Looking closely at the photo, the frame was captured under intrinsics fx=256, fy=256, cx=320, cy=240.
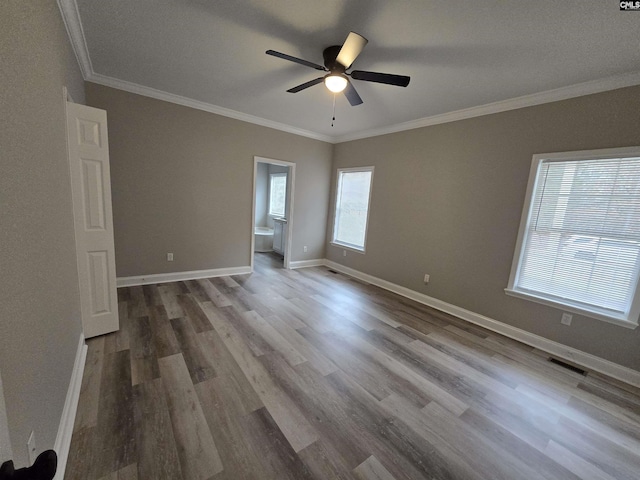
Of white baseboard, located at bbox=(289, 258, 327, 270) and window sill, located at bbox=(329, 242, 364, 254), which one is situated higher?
window sill, located at bbox=(329, 242, 364, 254)

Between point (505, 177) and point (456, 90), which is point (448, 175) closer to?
point (505, 177)

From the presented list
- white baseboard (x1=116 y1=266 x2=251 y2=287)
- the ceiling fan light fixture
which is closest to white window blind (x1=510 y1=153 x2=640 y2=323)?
the ceiling fan light fixture

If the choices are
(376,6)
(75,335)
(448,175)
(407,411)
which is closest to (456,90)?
(448,175)

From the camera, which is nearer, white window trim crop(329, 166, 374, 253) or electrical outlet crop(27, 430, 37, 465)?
electrical outlet crop(27, 430, 37, 465)

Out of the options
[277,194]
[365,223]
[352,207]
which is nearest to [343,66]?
[365,223]

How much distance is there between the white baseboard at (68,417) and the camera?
4.23 feet

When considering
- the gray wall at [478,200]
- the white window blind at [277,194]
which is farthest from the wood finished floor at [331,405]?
the white window blind at [277,194]

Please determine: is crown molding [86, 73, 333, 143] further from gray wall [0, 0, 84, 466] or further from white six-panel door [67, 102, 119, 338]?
gray wall [0, 0, 84, 466]

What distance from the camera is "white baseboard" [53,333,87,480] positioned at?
1290mm

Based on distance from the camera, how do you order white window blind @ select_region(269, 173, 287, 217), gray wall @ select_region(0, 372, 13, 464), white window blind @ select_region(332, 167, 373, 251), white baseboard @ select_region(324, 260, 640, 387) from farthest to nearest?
white window blind @ select_region(269, 173, 287, 217)
white window blind @ select_region(332, 167, 373, 251)
white baseboard @ select_region(324, 260, 640, 387)
gray wall @ select_region(0, 372, 13, 464)

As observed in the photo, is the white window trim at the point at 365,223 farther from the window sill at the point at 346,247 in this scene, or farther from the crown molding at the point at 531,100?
the crown molding at the point at 531,100

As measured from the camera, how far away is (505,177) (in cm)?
305

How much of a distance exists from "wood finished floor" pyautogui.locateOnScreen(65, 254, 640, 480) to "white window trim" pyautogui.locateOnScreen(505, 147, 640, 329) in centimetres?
57

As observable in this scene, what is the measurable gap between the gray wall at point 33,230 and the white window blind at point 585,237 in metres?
3.97
